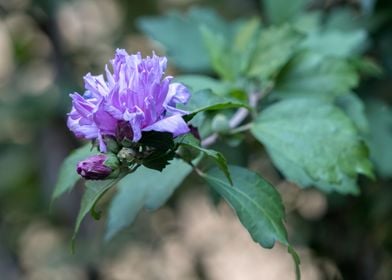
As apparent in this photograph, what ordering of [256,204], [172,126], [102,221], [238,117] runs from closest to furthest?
[172,126] < [256,204] < [238,117] < [102,221]

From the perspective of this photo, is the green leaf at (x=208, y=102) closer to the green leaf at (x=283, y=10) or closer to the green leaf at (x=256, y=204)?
the green leaf at (x=256, y=204)

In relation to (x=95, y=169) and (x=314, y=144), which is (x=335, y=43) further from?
(x=95, y=169)

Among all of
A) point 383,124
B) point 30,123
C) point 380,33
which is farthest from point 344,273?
point 30,123

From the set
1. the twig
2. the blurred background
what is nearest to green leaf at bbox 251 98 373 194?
the twig

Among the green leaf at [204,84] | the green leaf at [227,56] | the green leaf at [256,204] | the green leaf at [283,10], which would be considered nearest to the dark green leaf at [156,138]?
the green leaf at [256,204]

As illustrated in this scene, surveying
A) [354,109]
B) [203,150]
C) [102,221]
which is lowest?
[102,221]

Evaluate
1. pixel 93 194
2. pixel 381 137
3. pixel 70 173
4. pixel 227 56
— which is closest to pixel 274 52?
pixel 227 56
